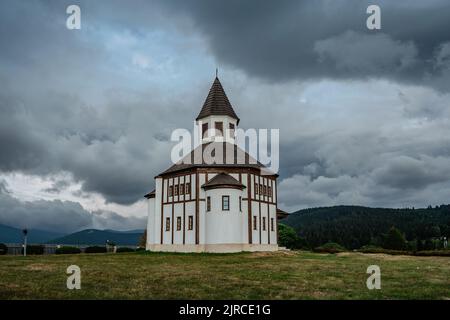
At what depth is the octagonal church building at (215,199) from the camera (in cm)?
4059

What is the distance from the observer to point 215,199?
40.8 m

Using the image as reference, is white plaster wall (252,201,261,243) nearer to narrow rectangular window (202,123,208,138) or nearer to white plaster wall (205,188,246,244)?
white plaster wall (205,188,246,244)

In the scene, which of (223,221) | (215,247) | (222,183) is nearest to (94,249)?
(215,247)

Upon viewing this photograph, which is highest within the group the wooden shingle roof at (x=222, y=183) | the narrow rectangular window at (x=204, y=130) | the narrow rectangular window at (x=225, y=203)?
the narrow rectangular window at (x=204, y=130)

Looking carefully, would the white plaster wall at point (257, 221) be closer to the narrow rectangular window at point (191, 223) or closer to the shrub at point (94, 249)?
the narrow rectangular window at point (191, 223)

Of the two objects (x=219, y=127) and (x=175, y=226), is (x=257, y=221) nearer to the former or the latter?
(x=175, y=226)

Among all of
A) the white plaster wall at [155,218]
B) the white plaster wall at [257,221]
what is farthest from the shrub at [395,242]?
the white plaster wall at [155,218]

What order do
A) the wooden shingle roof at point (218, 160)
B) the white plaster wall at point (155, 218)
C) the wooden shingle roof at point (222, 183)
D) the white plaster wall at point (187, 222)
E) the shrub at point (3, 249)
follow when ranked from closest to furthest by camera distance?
the wooden shingle roof at point (222, 183)
the shrub at point (3, 249)
the white plaster wall at point (187, 222)
the wooden shingle roof at point (218, 160)
the white plaster wall at point (155, 218)

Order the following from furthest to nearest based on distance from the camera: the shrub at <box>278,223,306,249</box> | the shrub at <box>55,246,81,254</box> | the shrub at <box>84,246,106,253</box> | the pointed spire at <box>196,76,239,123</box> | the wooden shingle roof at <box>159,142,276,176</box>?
the shrub at <box>278,223,306,249</box> → the shrub at <box>84,246,106,253</box> → the pointed spire at <box>196,76,239,123</box> → the shrub at <box>55,246,81,254</box> → the wooden shingle roof at <box>159,142,276,176</box>

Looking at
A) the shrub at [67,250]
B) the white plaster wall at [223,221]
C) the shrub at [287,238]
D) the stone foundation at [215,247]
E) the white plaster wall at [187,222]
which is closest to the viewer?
the stone foundation at [215,247]

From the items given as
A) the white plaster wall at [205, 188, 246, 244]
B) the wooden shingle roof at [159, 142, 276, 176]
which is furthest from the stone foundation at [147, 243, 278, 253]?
the wooden shingle roof at [159, 142, 276, 176]

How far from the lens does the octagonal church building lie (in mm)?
40594
